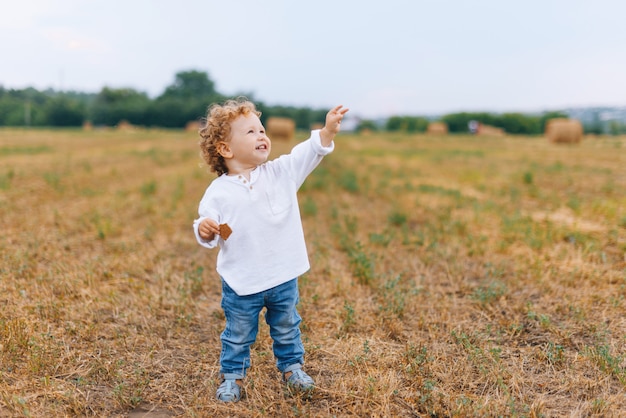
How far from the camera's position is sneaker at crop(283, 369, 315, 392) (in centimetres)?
315

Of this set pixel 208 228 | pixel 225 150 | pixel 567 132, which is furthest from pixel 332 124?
pixel 567 132

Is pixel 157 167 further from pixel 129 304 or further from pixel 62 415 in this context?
pixel 62 415

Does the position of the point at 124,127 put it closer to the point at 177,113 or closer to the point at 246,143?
the point at 177,113

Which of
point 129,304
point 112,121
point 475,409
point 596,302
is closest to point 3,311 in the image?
point 129,304

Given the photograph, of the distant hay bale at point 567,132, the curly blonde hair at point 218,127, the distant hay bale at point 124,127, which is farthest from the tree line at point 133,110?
the curly blonde hair at point 218,127

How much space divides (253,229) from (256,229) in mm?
18

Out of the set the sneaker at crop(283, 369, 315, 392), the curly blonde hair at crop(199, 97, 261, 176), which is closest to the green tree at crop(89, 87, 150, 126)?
the curly blonde hair at crop(199, 97, 261, 176)

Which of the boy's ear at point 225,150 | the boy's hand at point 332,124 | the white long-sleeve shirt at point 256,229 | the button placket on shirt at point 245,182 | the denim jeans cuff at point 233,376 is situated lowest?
the denim jeans cuff at point 233,376

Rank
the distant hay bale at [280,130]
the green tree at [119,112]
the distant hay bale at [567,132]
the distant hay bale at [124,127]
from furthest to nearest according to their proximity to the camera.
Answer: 1. the green tree at [119,112]
2. the distant hay bale at [124,127]
3. the distant hay bale at [280,130]
4. the distant hay bale at [567,132]

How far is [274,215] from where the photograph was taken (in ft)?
10.3

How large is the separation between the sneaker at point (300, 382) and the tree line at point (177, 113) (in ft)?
108

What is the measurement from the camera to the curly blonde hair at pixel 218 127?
125 inches

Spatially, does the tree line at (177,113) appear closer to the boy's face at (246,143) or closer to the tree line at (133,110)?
the tree line at (133,110)

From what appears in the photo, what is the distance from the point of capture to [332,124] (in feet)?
10.2
